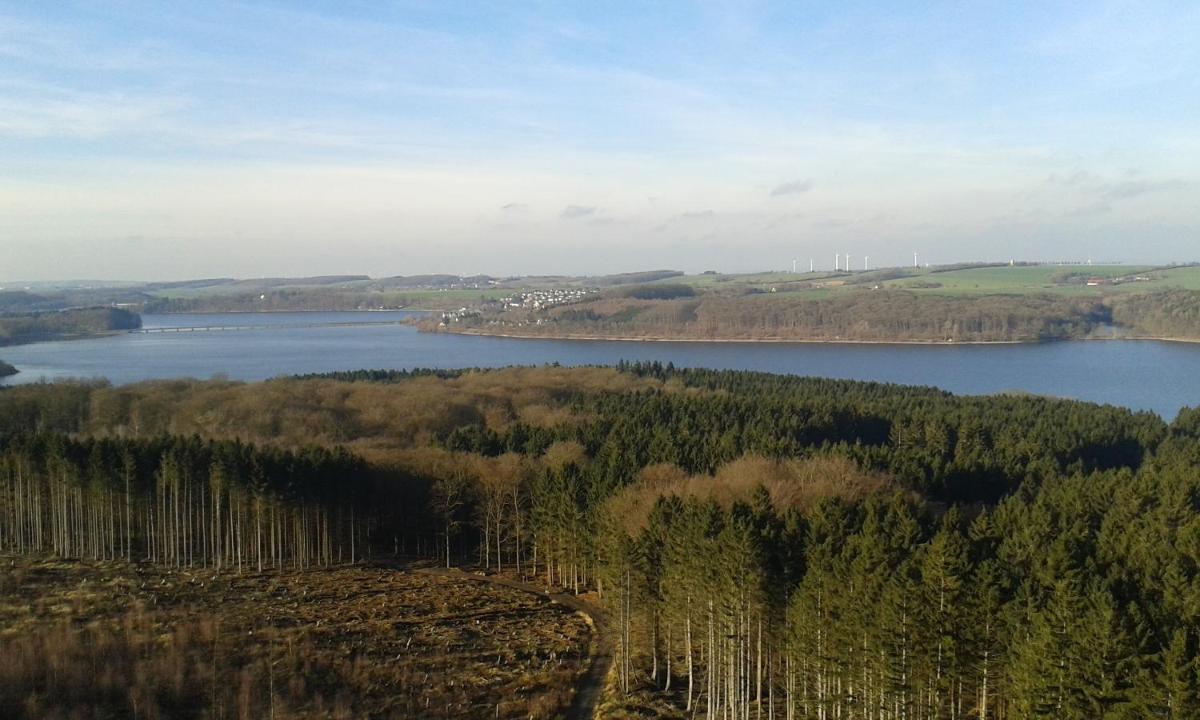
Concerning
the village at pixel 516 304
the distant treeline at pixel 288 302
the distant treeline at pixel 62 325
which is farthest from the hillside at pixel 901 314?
the distant treeline at pixel 288 302

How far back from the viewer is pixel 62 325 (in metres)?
73.3

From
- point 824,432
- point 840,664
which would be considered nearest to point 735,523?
point 840,664

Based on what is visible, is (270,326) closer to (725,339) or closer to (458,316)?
(458,316)

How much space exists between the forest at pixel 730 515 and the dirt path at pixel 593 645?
0.31m

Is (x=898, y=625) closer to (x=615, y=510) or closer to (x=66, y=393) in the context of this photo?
(x=615, y=510)

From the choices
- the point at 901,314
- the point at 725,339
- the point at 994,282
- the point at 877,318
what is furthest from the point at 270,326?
the point at 994,282

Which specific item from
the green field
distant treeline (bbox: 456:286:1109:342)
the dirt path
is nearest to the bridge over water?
distant treeline (bbox: 456:286:1109:342)

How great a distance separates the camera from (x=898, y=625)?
830 centimetres

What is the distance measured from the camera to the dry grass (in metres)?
9.69

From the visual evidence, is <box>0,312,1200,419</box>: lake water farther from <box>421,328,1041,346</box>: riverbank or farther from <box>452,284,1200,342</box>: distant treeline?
<box>452,284,1200,342</box>: distant treeline

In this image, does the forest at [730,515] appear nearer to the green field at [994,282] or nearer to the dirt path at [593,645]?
the dirt path at [593,645]

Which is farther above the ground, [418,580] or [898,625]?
[898,625]

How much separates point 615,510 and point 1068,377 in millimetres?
42227

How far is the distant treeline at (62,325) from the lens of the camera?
65619 millimetres
